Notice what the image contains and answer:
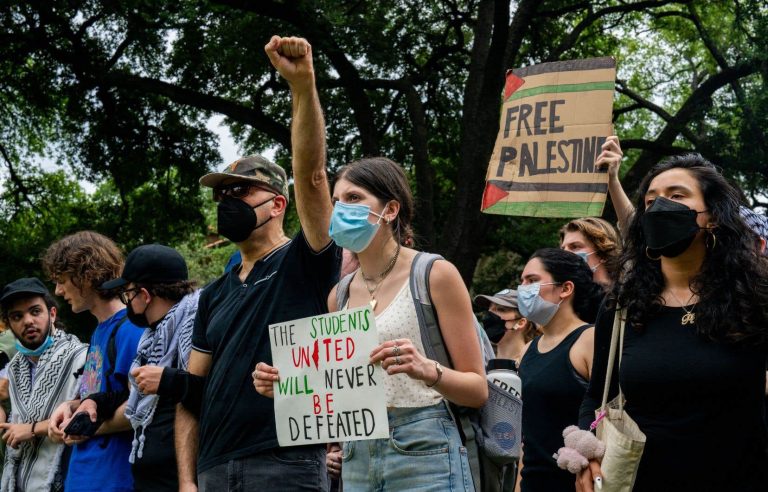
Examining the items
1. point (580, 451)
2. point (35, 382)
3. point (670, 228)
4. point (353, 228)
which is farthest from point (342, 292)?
point (35, 382)

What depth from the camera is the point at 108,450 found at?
477 cm

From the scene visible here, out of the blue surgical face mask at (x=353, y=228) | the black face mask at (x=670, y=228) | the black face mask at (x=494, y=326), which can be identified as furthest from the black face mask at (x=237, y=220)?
the black face mask at (x=494, y=326)

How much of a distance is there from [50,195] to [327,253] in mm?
16330

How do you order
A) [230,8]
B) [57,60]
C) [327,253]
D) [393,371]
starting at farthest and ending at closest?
[57,60] → [230,8] → [327,253] → [393,371]

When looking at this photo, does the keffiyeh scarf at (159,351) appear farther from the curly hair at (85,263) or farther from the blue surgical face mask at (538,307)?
the blue surgical face mask at (538,307)

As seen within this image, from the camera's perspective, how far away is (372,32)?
14578 mm

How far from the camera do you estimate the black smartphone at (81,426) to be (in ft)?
15.3

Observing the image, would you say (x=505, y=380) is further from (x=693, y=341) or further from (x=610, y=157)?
(x=610, y=157)

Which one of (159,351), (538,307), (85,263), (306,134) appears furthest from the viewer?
(85,263)

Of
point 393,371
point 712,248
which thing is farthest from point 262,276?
point 712,248

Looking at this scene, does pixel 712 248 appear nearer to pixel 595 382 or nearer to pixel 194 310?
pixel 595 382

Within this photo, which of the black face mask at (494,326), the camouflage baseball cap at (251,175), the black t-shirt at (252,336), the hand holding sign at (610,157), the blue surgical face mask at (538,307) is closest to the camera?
the black t-shirt at (252,336)

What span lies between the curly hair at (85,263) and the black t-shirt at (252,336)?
5.65ft

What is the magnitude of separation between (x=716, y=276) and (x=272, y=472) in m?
1.77
